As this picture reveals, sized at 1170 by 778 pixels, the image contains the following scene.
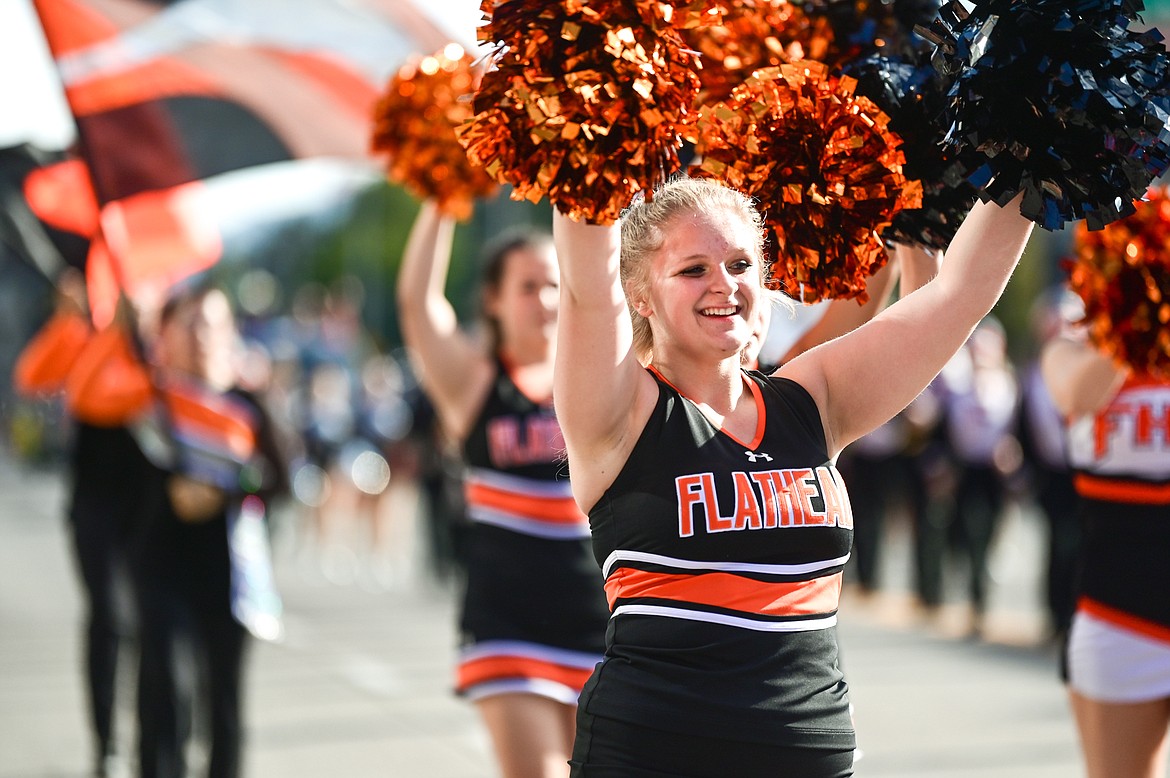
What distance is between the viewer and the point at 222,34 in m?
6.04

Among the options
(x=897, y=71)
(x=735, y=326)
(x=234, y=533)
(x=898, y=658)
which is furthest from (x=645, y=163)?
(x=898, y=658)

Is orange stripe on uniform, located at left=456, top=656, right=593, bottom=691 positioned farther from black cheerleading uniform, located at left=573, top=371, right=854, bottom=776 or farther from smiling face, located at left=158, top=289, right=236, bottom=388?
smiling face, located at left=158, top=289, right=236, bottom=388

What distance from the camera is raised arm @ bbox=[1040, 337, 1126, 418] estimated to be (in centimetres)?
380

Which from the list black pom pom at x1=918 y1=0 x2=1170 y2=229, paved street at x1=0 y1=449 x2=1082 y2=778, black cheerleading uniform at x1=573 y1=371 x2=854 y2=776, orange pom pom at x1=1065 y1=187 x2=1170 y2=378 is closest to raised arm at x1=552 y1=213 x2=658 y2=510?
black cheerleading uniform at x1=573 y1=371 x2=854 y2=776

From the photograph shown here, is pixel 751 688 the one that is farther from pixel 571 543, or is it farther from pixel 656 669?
pixel 571 543

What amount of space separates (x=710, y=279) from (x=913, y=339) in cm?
35

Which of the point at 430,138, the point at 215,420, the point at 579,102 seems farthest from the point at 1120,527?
the point at 215,420

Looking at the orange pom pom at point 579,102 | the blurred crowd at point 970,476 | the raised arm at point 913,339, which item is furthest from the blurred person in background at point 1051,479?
the orange pom pom at point 579,102

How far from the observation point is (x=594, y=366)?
2273 millimetres

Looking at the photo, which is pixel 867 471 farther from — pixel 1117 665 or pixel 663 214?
pixel 663 214

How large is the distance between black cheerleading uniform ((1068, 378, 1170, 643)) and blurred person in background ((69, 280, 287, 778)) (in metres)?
2.75

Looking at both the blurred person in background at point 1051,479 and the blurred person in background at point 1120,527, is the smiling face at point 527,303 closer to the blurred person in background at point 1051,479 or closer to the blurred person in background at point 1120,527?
the blurred person in background at point 1120,527

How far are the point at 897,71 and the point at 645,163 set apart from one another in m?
0.77

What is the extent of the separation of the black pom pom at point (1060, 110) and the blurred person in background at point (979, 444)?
857cm
